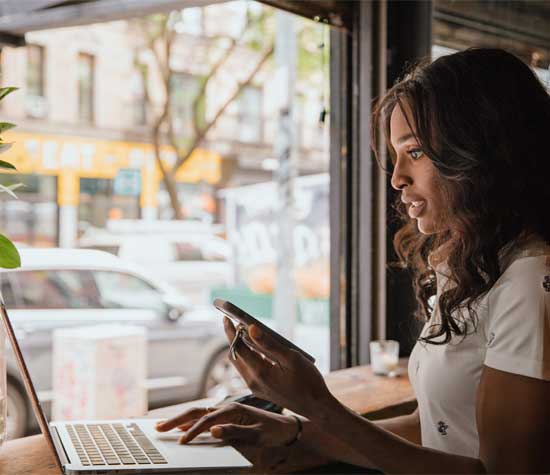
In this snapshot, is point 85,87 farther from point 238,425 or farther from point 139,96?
point 238,425

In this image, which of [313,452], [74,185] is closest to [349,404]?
[313,452]

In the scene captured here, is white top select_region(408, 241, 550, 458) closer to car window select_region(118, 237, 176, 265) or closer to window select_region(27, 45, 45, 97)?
car window select_region(118, 237, 176, 265)

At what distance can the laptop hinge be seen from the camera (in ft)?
3.50

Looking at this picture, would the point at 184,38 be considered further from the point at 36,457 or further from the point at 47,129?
the point at 36,457

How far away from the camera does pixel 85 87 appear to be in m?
9.93

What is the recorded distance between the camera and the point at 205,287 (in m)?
8.98

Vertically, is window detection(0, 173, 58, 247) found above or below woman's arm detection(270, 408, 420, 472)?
above

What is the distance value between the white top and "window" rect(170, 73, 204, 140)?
9316 millimetres

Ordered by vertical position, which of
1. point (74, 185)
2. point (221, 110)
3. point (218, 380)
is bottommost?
point (218, 380)

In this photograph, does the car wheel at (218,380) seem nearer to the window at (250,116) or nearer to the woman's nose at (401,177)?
the woman's nose at (401,177)

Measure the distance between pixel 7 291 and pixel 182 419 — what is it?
3580 mm

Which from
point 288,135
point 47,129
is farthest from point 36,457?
point 47,129

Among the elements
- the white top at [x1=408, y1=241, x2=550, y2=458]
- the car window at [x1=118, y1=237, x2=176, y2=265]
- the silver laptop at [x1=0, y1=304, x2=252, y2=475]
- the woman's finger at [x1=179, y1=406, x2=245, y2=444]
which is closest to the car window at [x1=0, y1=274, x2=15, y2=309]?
the car window at [x1=118, y1=237, x2=176, y2=265]

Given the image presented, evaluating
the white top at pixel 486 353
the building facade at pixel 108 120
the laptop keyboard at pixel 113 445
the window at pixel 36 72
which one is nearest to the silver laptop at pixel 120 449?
the laptop keyboard at pixel 113 445
